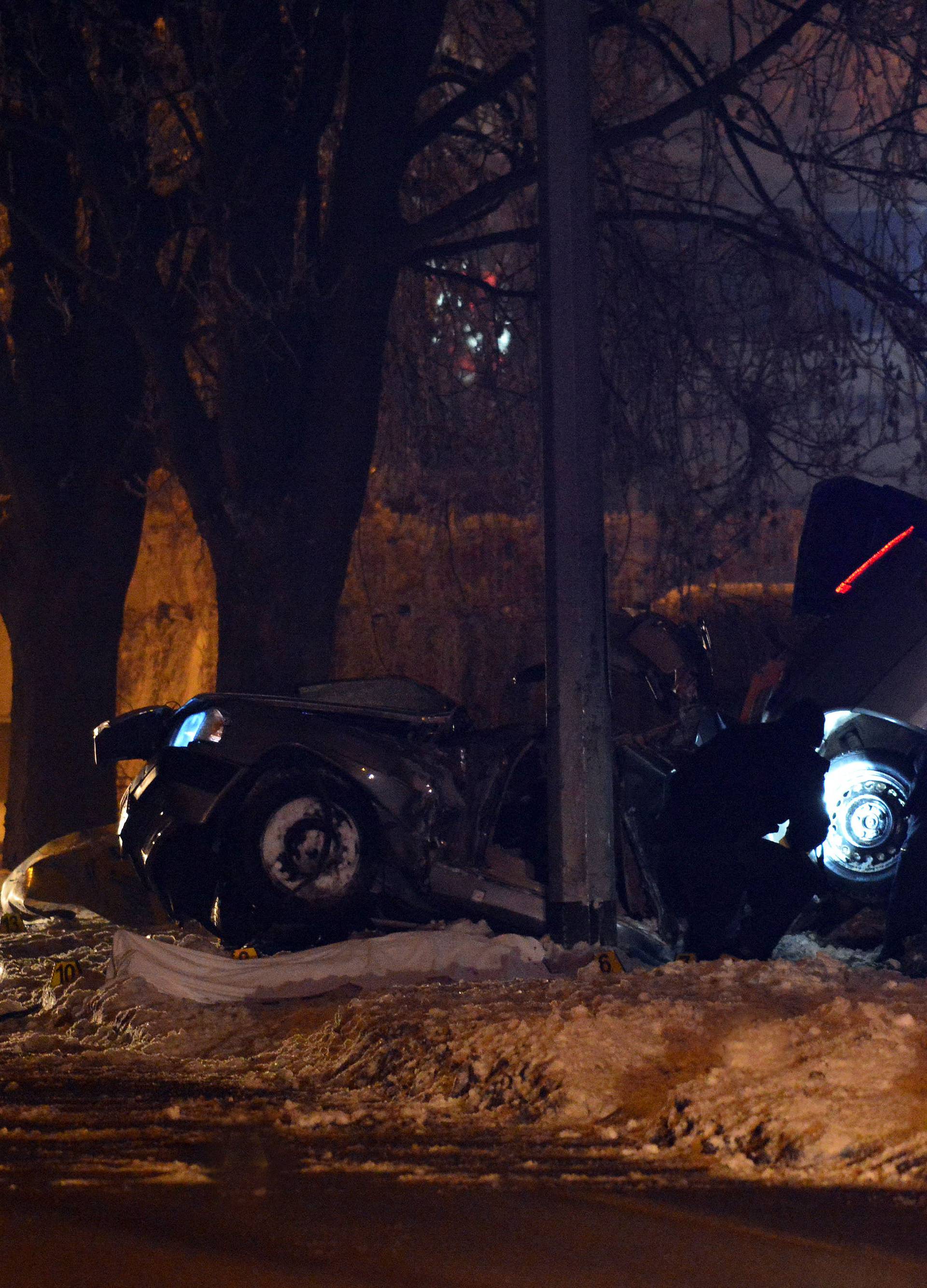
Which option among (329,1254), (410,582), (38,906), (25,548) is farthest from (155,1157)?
(410,582)

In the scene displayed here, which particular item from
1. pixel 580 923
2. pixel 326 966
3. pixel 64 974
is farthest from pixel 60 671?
pixel 580 923

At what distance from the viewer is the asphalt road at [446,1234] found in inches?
109

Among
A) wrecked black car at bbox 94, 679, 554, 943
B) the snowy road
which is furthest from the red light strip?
the snowy road

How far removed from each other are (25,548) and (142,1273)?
8.39m

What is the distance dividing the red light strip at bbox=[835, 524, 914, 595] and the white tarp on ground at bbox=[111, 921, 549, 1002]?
300 cm

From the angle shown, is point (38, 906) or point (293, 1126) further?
point (38, 906)

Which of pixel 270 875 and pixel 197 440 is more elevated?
pixel 197 440

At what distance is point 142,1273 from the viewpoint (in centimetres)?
273

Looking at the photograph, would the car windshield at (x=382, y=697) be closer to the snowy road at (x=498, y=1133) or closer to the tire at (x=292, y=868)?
the tire at (x=292, y=868)

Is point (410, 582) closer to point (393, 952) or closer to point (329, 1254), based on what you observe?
point (393, 952)

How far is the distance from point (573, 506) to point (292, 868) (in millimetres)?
2243

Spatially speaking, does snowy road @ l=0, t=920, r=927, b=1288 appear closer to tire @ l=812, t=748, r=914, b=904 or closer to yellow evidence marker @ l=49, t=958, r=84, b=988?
yellow evidence marker @ l=49, t=958, r=84, b=988

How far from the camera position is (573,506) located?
691 centimetres

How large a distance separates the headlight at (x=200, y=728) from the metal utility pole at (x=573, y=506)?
1.67m
